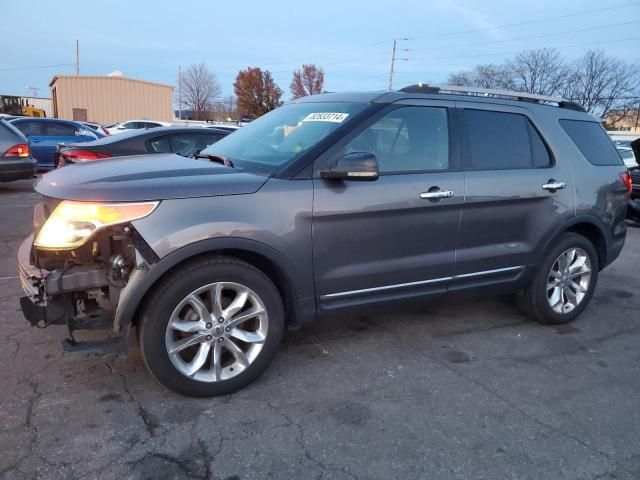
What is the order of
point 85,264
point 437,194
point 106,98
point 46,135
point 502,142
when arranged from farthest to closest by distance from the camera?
point 106,98, point 46,135, point 502,142, point 437,194, point 85,264

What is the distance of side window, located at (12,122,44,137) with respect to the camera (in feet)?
46.5

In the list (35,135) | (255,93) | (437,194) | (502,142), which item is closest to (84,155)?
(437,194)

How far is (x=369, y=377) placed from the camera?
11.4 feet

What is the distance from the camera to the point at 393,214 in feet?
11.5

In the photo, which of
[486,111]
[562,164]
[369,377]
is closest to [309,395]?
[369,377]

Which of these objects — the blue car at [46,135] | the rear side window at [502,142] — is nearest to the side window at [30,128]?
the blue car at [46,135]

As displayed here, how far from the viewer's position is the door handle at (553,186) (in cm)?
421

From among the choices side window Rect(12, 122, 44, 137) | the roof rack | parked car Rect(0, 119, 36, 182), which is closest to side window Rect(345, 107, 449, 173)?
the roof rack

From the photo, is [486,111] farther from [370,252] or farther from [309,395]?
[309,395]

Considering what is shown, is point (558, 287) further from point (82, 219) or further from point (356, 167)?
point (82, 219)

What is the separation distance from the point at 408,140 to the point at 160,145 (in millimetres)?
4744

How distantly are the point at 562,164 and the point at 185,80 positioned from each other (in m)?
68.6

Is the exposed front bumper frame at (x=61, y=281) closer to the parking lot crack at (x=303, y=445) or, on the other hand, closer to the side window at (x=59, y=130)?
the parking lot crack at (x=303, y=445)

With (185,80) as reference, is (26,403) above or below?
below
